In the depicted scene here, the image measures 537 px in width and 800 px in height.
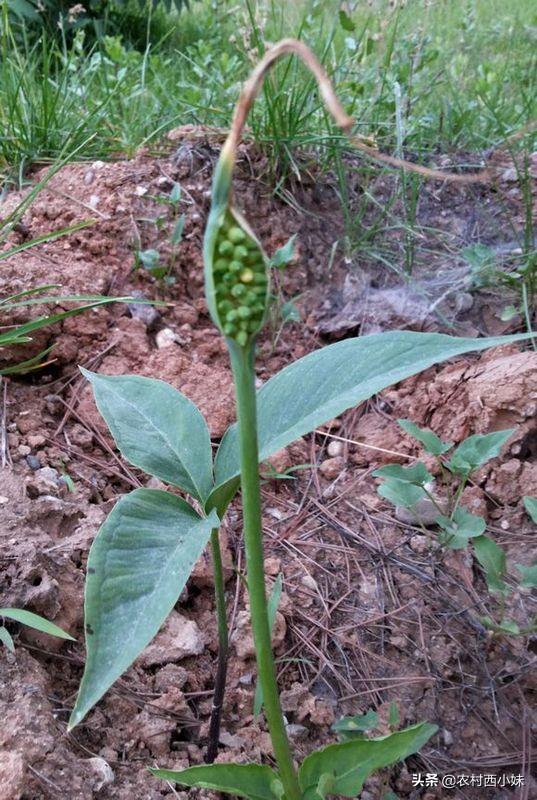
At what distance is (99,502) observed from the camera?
4.12ft

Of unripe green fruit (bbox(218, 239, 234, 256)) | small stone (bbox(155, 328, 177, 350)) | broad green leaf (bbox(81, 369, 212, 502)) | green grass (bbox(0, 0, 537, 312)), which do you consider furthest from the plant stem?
green grass (bbox(0, 0, 537, 312))

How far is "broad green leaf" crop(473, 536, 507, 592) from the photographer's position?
1055 millimetres

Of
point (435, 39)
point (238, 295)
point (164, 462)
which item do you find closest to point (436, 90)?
point (435, 39)

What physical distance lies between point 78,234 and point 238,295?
139 centimetres

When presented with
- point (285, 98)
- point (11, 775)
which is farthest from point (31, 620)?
point (285, 98)

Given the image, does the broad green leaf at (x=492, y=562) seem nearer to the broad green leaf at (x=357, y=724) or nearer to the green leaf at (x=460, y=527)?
the green leaf at (x=460, y=527)

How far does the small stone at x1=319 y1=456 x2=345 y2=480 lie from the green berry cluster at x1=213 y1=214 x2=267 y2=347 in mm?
1014

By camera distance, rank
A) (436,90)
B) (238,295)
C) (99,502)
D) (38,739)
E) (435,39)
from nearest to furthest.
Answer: (238,295) < (38,739) < (99,502) < (436,90) < (435,39)

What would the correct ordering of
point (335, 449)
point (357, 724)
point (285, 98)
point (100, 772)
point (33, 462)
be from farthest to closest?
point (285, 98), point (335, 449), point (33, 462), point (357, 724), point (100, 772)

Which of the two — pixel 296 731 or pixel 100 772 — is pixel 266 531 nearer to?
pixel 296 731

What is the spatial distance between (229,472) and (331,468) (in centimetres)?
73

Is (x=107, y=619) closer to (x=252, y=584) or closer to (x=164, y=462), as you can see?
(x=252, y=584)

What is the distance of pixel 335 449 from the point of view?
4.99ft

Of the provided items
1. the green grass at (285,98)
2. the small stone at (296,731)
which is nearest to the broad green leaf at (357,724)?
the small stone at (296,731)
